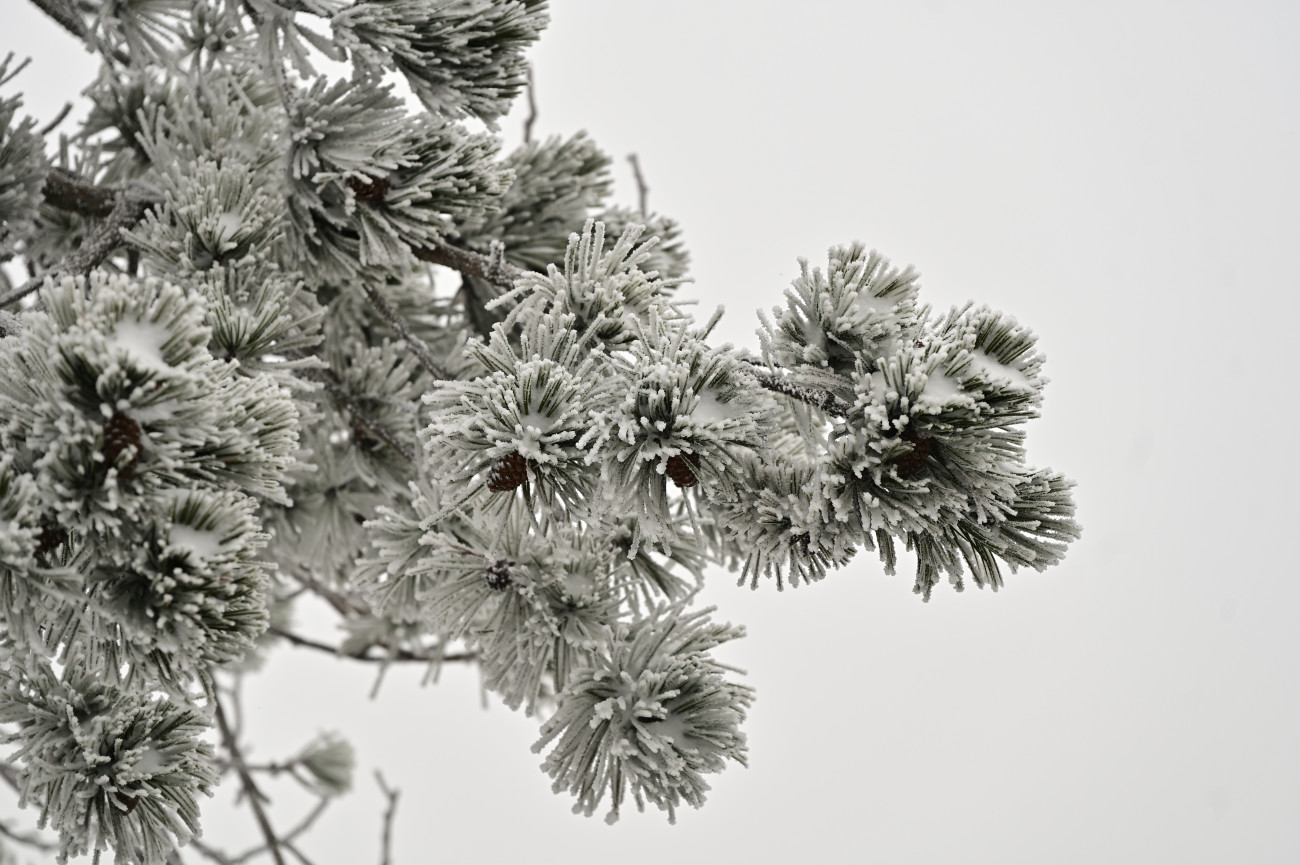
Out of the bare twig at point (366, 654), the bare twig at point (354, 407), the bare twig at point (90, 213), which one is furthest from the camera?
the bare twig at point (366, 654)

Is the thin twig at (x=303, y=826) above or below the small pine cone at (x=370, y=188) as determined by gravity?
below

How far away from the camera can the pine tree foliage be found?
1.46 feet

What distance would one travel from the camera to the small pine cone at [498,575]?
636mm

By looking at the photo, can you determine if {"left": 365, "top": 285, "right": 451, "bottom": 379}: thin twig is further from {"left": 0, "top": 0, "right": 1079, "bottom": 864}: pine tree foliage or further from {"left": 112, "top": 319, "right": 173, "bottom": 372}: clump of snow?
{"left": 112, "top": 319, "right": 173, "bottom": 372}: clump of snow

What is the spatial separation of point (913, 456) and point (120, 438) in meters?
0.32

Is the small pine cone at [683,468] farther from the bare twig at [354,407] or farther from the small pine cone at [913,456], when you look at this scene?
the bare twig at [354,407]

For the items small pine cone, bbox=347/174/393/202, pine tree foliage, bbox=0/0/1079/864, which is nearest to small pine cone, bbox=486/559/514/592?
pine tree foliage, bbox=0/0/1079/864

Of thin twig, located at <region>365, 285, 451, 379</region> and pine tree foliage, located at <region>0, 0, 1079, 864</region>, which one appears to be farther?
thin twig, located at <region>365, 285, 451, 379</region>

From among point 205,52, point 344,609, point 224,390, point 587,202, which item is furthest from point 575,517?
point 344,609

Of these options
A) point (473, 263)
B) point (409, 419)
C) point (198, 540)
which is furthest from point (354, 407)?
point (198, 540)

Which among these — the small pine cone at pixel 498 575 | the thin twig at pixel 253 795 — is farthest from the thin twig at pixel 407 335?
the thin twig at pixel 253 795

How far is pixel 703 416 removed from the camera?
469 millimetres

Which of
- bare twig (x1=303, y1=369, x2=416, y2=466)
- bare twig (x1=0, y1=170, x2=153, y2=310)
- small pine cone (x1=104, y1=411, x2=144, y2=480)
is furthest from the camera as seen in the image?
bare twig (x1=303, y1=369, x2=416, y2=466)

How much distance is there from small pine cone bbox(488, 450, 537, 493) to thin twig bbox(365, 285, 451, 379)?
0.22m
